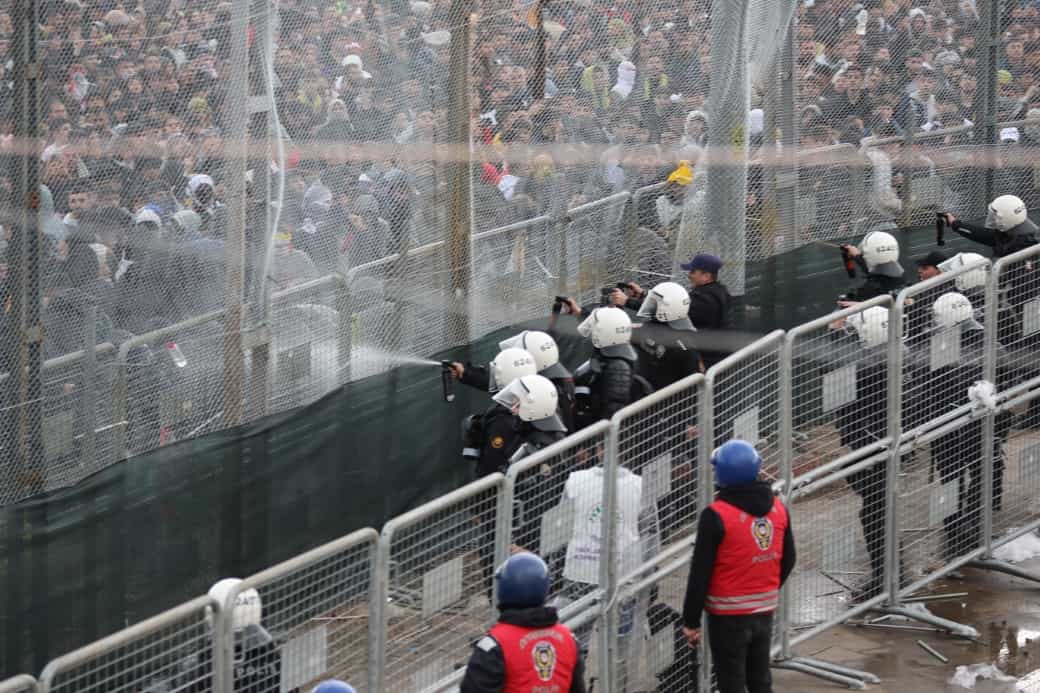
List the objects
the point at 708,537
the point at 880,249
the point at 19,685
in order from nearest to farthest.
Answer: the point at 19,685 → the point at 708,537 → the point at 880,249

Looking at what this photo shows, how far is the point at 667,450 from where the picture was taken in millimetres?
7742

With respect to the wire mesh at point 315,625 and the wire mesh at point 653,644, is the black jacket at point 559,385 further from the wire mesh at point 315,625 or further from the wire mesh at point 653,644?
the wire mesh at point 315,625

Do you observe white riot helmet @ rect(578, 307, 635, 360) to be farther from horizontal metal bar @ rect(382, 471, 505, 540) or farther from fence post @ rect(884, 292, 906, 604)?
horizontal metal bar @ rect(382, 471, 505, 540)

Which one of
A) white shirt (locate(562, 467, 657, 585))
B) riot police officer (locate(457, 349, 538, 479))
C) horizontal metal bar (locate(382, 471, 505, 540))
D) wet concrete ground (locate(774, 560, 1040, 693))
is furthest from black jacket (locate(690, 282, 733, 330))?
horizontal metal bar (locate(382, 471, 505, 540))

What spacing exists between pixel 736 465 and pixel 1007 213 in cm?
573

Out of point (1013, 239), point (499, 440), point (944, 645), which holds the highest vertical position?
point (1013, 239)

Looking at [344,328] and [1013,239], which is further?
[1013,239]

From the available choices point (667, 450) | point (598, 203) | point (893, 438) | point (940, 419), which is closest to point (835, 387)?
point (893, 438)

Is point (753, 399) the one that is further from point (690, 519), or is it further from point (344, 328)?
point (344, 328)

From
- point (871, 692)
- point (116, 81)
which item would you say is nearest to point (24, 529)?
point (116, 81)

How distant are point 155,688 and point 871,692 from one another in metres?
4.30

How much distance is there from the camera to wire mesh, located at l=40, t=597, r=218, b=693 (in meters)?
5.35

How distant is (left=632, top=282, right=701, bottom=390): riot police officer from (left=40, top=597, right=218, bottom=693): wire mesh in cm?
490

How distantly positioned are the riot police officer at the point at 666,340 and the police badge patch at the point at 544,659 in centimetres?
444
